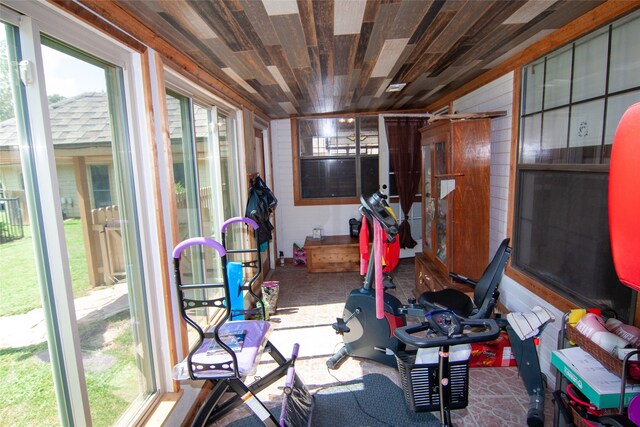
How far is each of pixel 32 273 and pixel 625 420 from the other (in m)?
2.17

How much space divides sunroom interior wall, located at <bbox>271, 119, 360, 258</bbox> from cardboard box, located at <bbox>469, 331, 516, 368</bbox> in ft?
10.2

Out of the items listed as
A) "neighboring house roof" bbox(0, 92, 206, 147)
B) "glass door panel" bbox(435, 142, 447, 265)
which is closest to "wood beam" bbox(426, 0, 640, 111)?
"glass door panel" bbox(435, 142, 447, 265)

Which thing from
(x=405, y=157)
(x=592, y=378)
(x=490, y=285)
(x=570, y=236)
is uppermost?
(x=405, y=157)

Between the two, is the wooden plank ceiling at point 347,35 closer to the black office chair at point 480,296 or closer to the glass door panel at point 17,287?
the glass door panel at point 17,287

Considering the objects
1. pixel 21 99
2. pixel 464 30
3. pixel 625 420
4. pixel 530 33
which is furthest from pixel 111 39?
pixel 625 420

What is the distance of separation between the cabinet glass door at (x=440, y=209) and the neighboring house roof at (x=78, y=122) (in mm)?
2699

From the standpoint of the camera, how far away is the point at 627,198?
0.94 m

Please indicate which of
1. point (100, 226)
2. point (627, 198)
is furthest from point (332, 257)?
point (627, 198)

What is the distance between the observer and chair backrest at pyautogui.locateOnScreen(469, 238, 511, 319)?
216 centimetres

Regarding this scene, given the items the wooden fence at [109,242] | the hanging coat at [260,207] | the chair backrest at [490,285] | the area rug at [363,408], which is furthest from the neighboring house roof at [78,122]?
the chair backrest at [490,285]

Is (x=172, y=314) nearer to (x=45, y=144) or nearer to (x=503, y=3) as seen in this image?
(x=45, y=144)

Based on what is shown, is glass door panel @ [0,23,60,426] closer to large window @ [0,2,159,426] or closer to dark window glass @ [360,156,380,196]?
large window @ [0,2,159,426]

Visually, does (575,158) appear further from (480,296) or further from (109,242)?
(109,242)

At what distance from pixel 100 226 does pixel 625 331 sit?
8.14 feet
